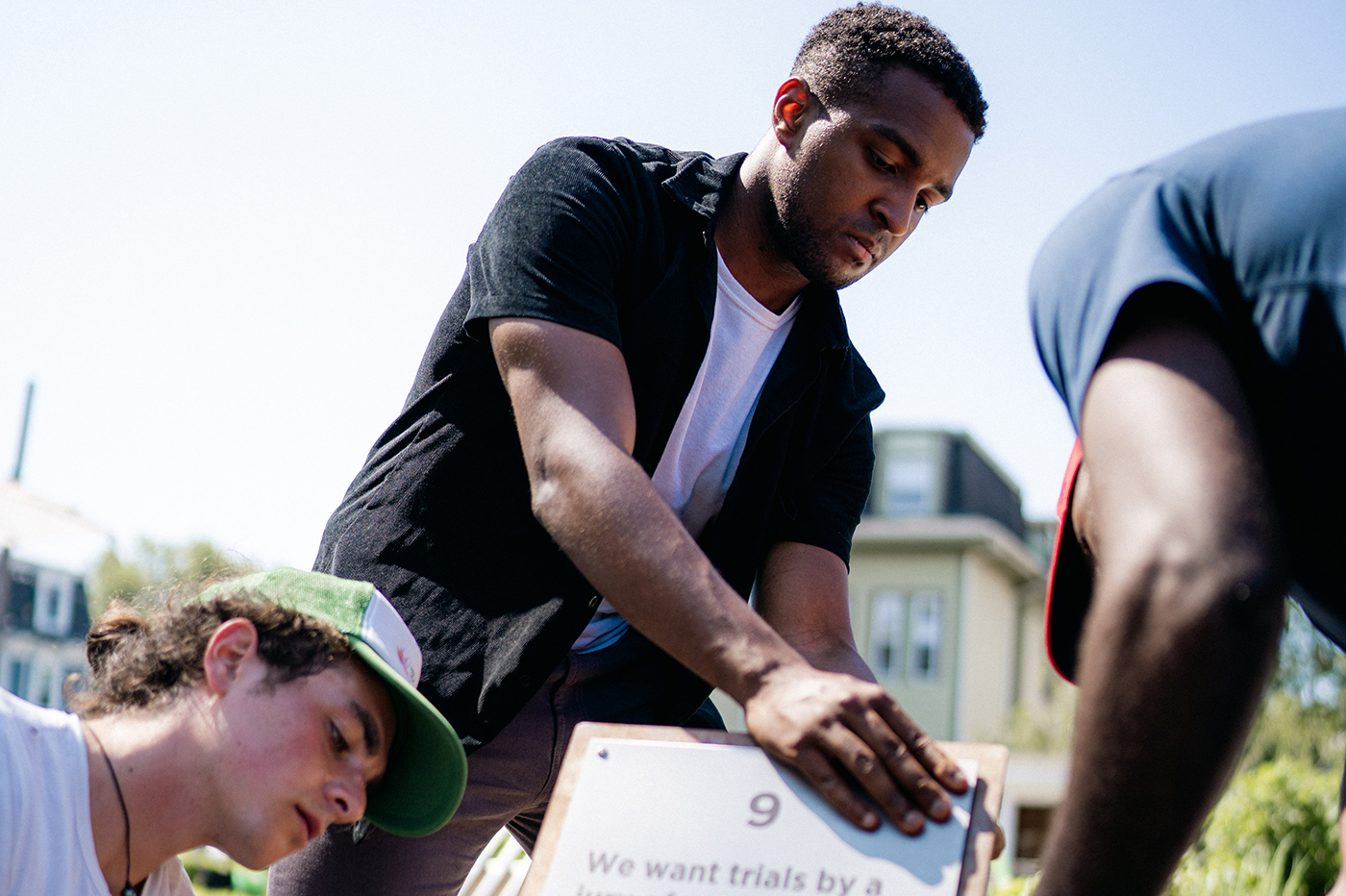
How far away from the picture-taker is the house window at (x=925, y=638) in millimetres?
22969

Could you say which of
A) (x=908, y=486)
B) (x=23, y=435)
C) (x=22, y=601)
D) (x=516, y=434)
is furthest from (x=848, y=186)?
(x=22, y=601)

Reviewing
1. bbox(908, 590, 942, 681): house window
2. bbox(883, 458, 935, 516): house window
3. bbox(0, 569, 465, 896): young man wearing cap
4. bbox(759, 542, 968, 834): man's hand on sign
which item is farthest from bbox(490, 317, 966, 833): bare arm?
bbox(883, 458, 935, 516): house window

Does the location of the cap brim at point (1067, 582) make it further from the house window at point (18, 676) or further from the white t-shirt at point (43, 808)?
the house window at point (18, 676)

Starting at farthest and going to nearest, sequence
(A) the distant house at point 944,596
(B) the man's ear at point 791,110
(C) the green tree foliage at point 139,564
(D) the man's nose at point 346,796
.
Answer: (C) the green tree foliage at point 139,564 → (A) the distant house at point 944,596 → (B) the man's ear at point 791,110 → (D) the man's nose at point 346,796

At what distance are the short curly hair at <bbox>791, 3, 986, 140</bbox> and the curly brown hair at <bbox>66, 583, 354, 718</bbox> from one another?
140cm

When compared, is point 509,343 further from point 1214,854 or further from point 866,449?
point 1214,854

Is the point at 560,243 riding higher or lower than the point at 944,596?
higher

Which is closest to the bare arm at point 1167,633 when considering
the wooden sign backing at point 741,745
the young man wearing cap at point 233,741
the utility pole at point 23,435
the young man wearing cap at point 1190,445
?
the young man wearing cap at point 1190,445

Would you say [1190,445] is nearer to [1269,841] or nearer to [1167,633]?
[1167,633]

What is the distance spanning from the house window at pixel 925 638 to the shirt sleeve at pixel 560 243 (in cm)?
2147

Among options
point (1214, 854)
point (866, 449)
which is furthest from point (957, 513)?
point (866, 449)

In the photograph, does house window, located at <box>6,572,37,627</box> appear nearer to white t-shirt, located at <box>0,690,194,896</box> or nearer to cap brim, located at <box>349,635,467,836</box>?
cap brim, located at <box>349,635,467,836</box>

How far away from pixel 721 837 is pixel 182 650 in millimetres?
1054

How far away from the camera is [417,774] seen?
7.11 feet
